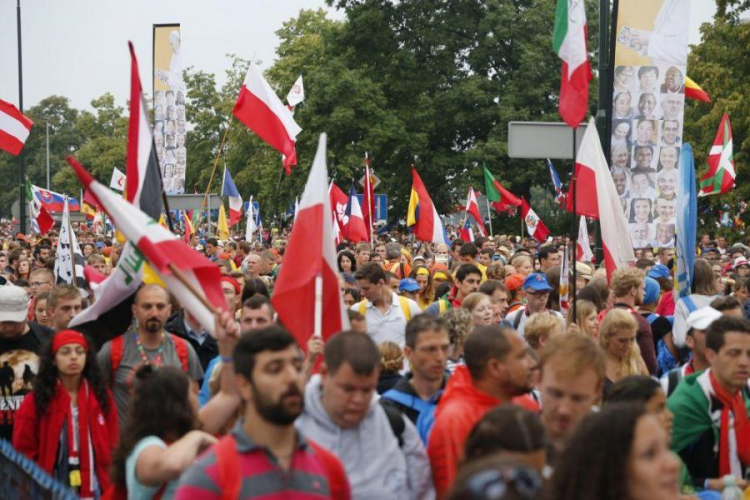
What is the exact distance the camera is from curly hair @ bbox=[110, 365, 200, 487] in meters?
4.72

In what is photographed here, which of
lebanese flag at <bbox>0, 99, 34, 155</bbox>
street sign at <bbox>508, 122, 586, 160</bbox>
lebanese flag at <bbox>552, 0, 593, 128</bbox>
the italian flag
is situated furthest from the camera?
the italian flag

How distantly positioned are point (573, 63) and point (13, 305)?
5.30 m

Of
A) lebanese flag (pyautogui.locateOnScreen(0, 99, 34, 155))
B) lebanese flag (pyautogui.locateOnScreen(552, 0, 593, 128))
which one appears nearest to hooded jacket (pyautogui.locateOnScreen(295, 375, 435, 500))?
lebanese flag (pyautogui.locateOnScreen(552, 0, 593, 128))

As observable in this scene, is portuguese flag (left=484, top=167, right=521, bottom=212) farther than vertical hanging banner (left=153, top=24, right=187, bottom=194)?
No

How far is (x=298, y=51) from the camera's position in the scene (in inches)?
2493

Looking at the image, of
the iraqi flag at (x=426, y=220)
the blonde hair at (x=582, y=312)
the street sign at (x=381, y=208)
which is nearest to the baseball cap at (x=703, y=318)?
the blonde hair at (x=582, y=312)

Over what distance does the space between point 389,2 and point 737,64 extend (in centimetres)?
1574

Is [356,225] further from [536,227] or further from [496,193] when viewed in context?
[496,193]

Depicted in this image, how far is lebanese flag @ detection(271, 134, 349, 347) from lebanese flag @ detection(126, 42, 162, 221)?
159cm

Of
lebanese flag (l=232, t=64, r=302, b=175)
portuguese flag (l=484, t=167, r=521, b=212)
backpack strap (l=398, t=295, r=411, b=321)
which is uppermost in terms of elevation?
lebanese flag (l=232, t=64, r=302, b=175)

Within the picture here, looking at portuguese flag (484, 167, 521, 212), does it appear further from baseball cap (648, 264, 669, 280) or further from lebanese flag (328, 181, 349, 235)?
baseball cap (648, 264, 669, 280)

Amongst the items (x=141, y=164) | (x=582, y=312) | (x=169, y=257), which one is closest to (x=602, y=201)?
(x=582, y=312)

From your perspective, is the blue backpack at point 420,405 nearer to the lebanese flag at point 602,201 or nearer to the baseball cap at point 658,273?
the lebanese flag at point 602,201

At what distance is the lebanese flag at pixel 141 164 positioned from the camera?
7.08 m
